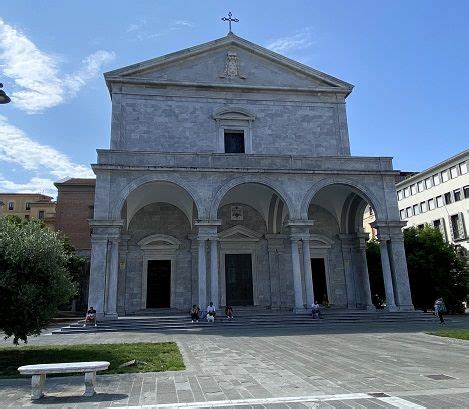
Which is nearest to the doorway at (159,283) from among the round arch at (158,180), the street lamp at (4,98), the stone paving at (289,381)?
the round arch at (158,180)

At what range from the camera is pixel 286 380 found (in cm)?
652

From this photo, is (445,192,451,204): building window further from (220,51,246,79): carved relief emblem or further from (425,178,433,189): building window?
(220,51,246,79): carved relief emblem

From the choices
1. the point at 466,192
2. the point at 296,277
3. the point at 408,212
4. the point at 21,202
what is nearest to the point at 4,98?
the point at 296,277

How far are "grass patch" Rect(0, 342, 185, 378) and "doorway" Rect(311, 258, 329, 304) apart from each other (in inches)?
511

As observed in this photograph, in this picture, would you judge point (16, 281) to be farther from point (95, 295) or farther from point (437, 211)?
point (437, 211)

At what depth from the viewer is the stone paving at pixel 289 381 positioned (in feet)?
17.4

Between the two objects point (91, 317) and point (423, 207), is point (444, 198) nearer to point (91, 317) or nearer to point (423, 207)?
point (423, 207)

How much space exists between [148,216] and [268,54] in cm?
1202

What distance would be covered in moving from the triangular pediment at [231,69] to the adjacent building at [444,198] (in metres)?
18.4

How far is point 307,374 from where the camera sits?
6973mm

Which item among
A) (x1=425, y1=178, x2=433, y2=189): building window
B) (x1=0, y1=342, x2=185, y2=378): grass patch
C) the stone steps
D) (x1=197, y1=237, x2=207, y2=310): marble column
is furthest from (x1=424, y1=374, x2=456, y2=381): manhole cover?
(x1=425, y1=178, x2=433, y2=189): building window

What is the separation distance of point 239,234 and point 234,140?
216 inches

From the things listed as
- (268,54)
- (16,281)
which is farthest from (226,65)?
(16,281)

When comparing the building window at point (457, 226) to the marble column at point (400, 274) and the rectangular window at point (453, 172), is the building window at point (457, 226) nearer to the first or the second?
the rectangular window at point (453, 172)
